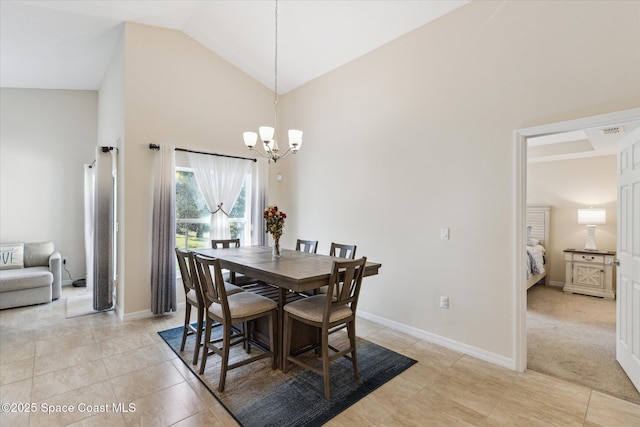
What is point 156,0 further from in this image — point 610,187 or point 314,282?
point 610,187

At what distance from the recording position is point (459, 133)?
3051mm

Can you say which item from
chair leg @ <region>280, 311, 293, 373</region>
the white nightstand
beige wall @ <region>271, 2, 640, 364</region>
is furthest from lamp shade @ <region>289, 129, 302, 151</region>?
the white nightstand

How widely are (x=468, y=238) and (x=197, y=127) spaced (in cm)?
379

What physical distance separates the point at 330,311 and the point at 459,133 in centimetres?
216

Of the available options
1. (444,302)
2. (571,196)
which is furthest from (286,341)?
(571,196)

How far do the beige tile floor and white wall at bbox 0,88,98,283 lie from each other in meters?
2.66

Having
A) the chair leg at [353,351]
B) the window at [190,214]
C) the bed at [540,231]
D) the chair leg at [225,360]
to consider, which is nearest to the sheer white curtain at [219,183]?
the window at [190,214]

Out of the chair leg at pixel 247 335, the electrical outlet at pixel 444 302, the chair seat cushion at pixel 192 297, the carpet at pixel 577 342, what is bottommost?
the carpet at pixel 577 342

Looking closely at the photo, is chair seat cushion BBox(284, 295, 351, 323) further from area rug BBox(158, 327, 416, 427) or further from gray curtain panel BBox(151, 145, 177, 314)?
gray curtain panel BBox(151, 145, 177, 314)

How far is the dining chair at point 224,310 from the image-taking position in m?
2.34

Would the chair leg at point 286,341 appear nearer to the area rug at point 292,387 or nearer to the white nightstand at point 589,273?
the area rug at point 292,387

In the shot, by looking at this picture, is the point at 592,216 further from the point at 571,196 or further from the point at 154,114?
the point at 154,114

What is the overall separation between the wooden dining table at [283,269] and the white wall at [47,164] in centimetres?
375

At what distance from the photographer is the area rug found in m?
2.06
